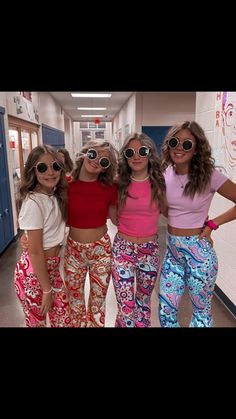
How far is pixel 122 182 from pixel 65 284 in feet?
2.13

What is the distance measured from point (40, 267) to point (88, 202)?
1.30 ft

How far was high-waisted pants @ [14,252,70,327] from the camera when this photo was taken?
1430 mm

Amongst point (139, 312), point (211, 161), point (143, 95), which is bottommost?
point (139, 312)

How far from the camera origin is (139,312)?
5.54 feet

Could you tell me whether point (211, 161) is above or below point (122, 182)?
above

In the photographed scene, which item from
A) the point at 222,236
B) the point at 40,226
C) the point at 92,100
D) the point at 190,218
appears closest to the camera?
the point at 40,226

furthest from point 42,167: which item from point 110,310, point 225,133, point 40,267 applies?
point 225,133

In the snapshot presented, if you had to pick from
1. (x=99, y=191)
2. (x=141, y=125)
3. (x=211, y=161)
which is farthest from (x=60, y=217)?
(x=141, y=125)

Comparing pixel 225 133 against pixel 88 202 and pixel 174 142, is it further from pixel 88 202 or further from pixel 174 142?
pixel 88 202

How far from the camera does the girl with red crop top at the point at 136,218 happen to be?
1502mm

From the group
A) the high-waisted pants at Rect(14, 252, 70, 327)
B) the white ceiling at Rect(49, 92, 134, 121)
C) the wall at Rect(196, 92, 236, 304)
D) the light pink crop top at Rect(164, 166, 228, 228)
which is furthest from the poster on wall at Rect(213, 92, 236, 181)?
the white ceiling at Rect(49, 92, 134, 121)

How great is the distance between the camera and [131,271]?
1.57 m
